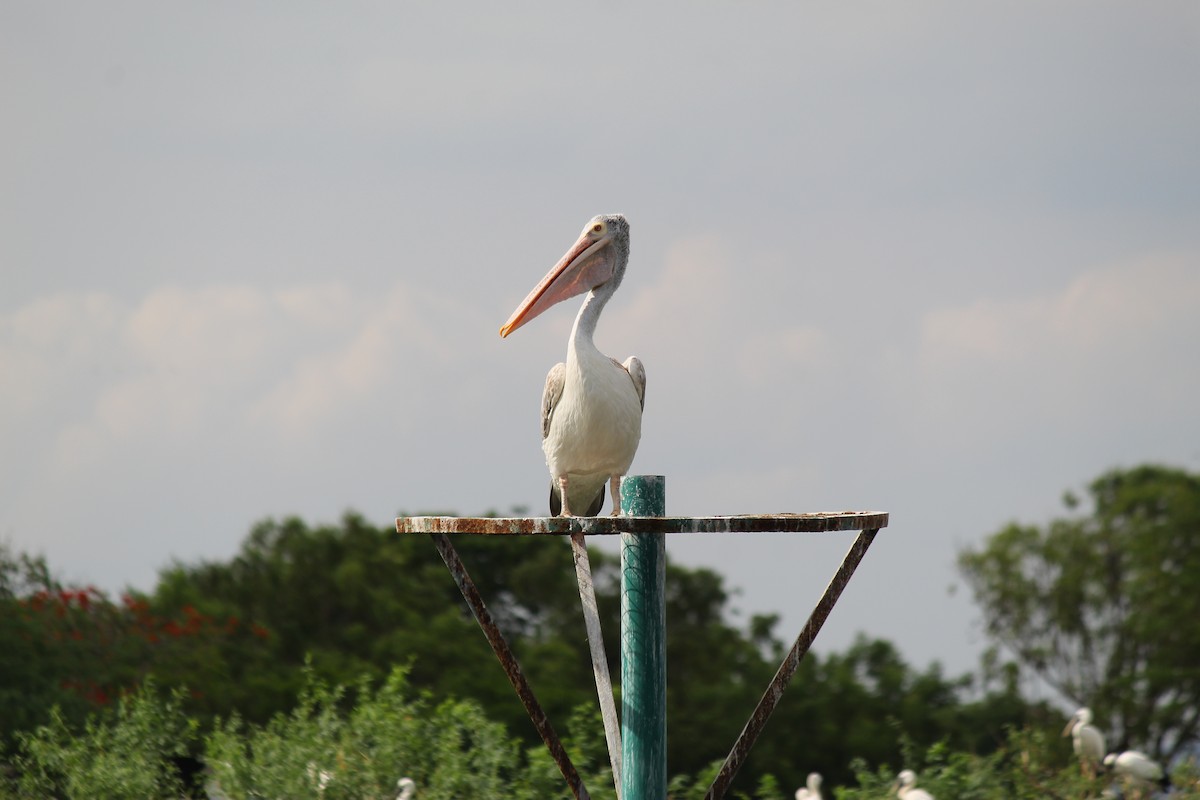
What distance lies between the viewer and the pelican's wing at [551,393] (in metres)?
4.46

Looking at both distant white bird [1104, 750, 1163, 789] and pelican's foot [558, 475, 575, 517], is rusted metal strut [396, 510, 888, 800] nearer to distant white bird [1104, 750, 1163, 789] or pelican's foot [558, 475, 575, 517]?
pelican's foot [558, 475, 575, 517]

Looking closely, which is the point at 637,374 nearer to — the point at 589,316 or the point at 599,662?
the point at 589,316

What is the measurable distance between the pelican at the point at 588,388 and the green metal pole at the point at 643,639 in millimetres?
185

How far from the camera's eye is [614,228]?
4445 mm

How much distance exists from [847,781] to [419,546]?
15.9 feet

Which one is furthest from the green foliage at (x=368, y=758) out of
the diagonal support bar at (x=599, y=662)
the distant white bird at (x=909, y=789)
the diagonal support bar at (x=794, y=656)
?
the diagonal support bar at (x=794, y=656)

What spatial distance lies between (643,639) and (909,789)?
4.09 m

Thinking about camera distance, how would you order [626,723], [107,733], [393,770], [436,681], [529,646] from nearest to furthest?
[626,723] < [393,770] < [107,733] < [436,681] < [529,646]

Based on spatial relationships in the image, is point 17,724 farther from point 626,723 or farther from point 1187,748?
point 1187,748

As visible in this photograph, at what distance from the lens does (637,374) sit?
15.0 ft

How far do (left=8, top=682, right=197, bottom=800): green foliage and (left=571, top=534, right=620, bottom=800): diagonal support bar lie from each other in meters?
4.06

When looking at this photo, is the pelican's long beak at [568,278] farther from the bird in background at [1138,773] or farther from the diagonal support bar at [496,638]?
the bird in background at [1138,773]

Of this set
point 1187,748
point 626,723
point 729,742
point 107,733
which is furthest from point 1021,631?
point 626,723

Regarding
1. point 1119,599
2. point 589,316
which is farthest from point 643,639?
point 1119,599
